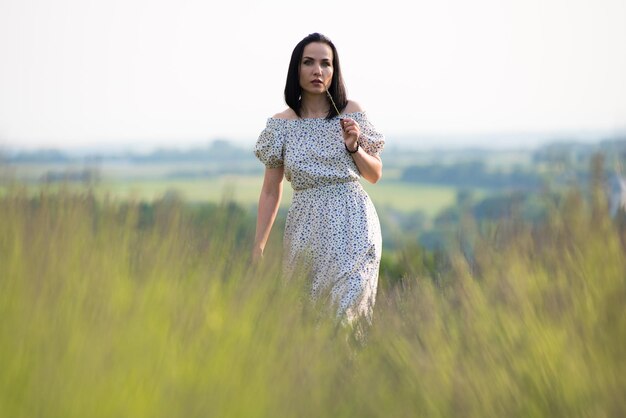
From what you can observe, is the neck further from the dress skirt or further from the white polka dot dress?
the dress skirt

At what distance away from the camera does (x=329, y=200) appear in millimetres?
5793

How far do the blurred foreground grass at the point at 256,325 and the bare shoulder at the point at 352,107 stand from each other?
81.2 inches

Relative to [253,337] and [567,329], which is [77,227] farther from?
[567,329]

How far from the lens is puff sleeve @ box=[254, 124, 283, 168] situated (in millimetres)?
5965

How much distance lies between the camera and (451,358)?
326cm

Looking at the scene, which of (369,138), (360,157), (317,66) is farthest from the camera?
(369,138)

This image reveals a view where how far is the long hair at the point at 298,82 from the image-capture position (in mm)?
5863

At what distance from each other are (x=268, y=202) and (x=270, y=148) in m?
0.28

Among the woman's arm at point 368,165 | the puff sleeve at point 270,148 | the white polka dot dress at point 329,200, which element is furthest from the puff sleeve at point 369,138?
the puff sleeve at point 270,148

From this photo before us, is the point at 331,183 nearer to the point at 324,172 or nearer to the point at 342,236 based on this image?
the point at 324,172

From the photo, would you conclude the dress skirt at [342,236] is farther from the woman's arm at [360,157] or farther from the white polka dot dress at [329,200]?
the woman's arm at [360,157]

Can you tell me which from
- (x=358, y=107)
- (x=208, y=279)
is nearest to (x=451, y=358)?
(x=208, y=279)

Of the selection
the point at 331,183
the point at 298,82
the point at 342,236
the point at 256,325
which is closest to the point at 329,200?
the point at 331,183

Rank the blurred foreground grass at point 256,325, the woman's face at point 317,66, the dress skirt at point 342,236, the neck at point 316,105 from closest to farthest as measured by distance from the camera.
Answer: the blurred foreground grass at point 256,325
the dress skirt at point 342,236
the woman's face at point 317,66
the neck at point 316,105
